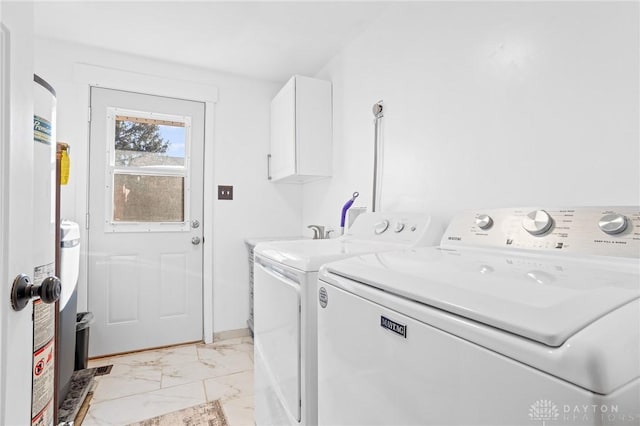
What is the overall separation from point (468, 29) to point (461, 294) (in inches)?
52.7

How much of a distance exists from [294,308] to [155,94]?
7.63ft

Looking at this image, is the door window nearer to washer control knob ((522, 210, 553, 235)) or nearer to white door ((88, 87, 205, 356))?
white door ((88, 87, 205, 356))

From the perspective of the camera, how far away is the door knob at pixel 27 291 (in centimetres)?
62

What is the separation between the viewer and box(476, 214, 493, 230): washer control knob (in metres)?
1.05

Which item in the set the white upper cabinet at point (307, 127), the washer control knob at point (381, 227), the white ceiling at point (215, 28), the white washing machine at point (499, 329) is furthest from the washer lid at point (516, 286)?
the white ceiling at point (215, 28)

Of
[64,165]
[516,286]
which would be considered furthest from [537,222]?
[64,165]

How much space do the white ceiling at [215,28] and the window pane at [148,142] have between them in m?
0.52

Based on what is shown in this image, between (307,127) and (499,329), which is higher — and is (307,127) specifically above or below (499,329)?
above

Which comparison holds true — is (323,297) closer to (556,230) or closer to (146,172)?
(556,230)

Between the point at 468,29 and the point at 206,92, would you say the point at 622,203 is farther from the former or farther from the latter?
the point at 206,92

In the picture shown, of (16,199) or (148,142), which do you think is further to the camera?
(148,142)

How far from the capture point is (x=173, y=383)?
204 centimetres

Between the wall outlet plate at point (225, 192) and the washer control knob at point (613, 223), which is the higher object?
the wall outlet plate at point (225, 192)
